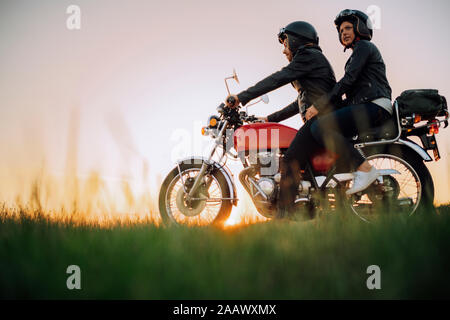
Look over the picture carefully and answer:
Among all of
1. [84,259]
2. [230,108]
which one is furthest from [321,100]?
[84,259]

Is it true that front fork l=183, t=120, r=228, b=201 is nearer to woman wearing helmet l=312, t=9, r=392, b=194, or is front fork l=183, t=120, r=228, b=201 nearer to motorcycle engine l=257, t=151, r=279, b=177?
motorcycle engine l=257, t=151, r=279, b=177

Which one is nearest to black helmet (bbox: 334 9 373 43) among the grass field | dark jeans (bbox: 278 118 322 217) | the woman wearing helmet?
the woman wearing helmet

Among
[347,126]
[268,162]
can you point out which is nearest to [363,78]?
[347,126]

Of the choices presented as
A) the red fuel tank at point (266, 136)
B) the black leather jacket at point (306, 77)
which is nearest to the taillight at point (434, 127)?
the black leather jacket at point (306, 77)

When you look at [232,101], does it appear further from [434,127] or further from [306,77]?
[434,127]

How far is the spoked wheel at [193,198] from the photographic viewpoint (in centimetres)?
429

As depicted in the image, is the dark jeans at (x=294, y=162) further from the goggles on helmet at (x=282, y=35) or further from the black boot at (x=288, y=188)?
the goggles on helmet at (x=282, y=35)

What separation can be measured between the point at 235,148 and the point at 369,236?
210 centimetres

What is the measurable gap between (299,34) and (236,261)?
297 cm

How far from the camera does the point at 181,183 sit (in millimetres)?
4559
